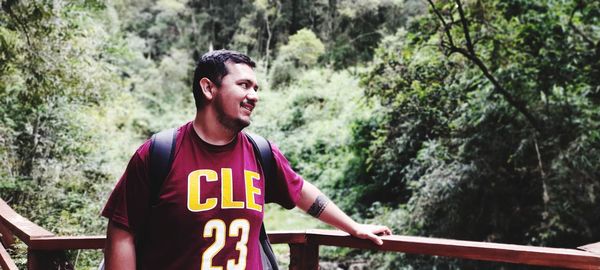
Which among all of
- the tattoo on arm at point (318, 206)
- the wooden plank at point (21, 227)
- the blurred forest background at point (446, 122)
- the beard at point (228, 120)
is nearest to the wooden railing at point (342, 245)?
the wooden plank at point (21, 227)

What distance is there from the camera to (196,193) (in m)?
1.48

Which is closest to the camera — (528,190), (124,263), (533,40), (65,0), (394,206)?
(124,263)

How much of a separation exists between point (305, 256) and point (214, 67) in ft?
3.32

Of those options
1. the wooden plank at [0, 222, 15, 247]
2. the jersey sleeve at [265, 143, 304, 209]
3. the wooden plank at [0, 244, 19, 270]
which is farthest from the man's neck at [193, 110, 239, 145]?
the wooden plank at [0, 222, 15, 247]

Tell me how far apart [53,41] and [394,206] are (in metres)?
7.12

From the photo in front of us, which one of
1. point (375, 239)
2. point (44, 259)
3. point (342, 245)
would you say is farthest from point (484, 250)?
point (44, 259)

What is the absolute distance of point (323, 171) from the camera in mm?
12867

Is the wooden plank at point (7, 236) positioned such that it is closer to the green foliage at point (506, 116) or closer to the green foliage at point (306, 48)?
the green foliage at point (506, 116)

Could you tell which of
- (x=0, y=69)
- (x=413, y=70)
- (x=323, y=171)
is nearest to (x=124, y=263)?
(x=0, y=69)

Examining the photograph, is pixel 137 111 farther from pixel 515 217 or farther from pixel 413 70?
pixel 515 217

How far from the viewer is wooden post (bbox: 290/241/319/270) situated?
210 centimetres

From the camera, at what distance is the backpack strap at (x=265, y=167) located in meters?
1.72

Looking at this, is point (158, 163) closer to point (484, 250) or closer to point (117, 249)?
point (117, 249)

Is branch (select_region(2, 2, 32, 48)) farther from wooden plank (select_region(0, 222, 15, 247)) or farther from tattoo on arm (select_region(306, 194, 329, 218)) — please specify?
tattoo on arm (select_region(306, 194, 329, 218))
